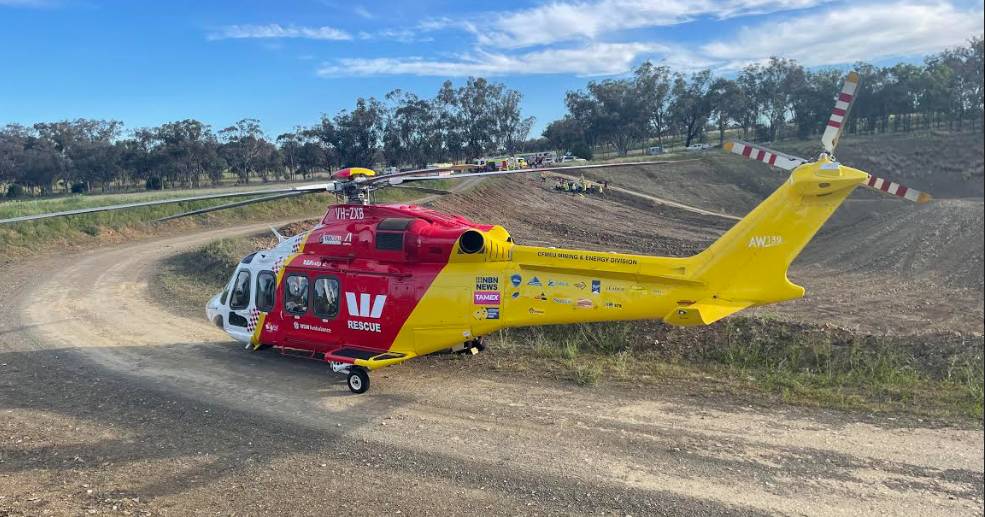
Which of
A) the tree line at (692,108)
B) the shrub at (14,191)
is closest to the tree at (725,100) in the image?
the tree line at (692,108)

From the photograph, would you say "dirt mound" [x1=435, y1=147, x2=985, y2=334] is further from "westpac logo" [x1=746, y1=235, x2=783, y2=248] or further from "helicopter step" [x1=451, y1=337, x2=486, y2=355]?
"helicopter step" [x1=451, y1=337, x2=486, y2=355]

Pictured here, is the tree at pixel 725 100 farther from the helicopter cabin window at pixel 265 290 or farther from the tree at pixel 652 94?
the helicopter cabin window at pixel 265 290

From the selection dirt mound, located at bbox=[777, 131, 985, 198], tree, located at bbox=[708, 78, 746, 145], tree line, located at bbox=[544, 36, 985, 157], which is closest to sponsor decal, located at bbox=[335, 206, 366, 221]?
dirt mound, located at bbox=[777, 131, 985, 198]

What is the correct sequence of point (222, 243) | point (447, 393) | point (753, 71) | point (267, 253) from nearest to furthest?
point (447, 393)
point (267, 253)
point (222, 243)
point (753, 71)

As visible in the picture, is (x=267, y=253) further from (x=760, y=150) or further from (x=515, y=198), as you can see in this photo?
(x=515, y=198)

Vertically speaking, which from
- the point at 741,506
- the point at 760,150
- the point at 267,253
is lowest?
the point at 741,506

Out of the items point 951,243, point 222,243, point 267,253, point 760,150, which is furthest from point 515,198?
point 760,150

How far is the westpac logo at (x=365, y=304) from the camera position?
32.1ft

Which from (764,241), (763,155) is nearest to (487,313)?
(764,241)

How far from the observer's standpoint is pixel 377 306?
980 cm

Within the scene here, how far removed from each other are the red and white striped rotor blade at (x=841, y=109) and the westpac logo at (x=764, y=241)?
1469 mm

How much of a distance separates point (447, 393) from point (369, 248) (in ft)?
9.67

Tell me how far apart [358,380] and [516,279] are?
10.8ft

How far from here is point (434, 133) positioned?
61.4 meters
